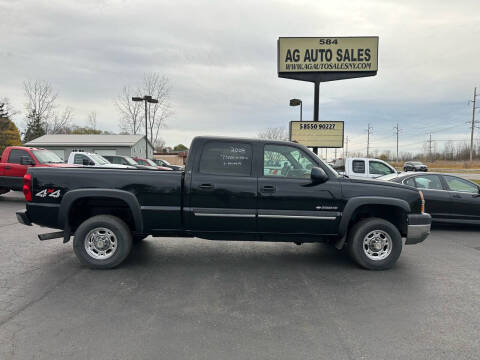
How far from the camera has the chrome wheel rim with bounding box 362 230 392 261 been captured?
4539mm

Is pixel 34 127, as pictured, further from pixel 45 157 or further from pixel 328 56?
pixel 328 56

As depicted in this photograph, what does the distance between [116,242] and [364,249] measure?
3762mm

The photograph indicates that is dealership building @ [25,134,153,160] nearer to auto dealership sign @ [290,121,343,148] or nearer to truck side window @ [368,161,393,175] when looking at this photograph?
auto dealership sign @ [290,121,343,148]

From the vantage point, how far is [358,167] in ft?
A: 37.0

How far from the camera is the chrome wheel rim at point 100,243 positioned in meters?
4.39

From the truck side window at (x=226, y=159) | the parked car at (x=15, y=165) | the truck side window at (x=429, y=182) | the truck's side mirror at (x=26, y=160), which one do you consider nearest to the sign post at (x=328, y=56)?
the truck side window at (x=429, y=182)

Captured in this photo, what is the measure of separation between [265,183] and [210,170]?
0.85m

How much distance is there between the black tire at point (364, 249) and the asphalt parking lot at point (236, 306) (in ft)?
0.53

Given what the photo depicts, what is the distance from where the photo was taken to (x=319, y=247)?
5809 mm

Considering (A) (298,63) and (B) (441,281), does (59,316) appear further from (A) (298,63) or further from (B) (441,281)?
(A) (298,63)

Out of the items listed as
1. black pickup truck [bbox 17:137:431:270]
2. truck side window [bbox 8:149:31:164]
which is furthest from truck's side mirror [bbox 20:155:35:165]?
black pickup truck [bbox 17:137:431:270]

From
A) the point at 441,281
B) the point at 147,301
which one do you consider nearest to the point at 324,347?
the point at 147,301

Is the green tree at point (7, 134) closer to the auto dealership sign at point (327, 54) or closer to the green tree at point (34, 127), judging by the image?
the green tree at point (34, 127)

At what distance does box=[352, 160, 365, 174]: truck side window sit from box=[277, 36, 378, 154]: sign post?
18.7 feet
